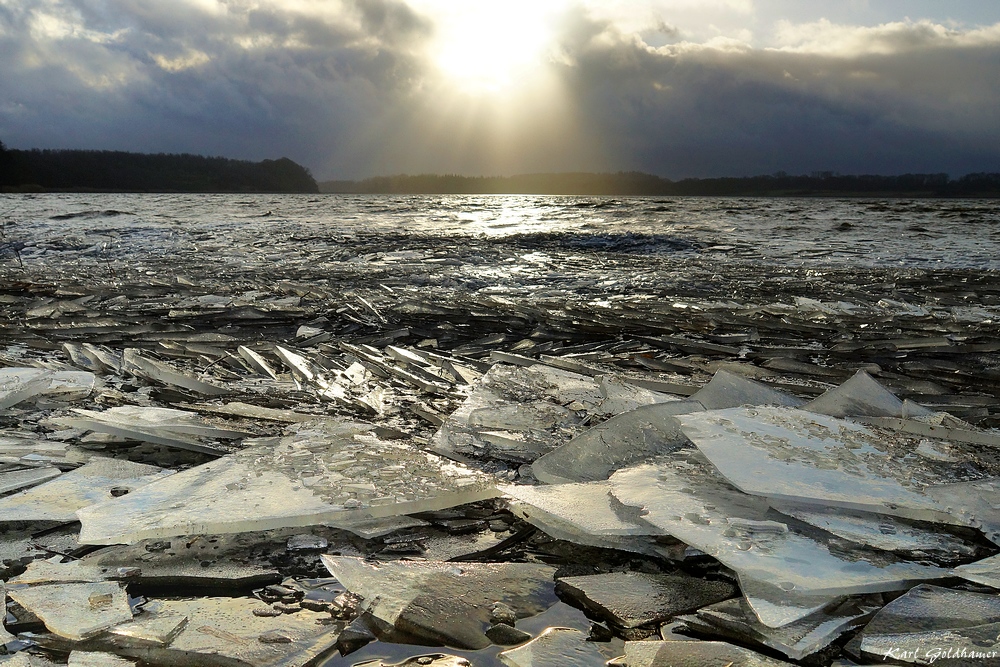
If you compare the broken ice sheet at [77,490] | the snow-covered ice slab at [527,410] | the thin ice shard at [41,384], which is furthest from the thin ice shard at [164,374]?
the snow-covered ice slab at [527,410]

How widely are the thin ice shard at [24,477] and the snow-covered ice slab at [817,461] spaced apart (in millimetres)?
2119

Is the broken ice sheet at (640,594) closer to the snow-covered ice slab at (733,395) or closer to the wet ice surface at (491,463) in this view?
the wet ice surface at (491,463)

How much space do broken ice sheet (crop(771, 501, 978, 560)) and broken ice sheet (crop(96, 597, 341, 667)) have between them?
48.4 inches

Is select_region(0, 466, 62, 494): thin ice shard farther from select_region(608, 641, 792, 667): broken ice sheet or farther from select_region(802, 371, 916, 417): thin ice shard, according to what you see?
select_region(802, 371, 916, 417): thin ice shard

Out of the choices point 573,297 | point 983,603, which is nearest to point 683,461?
point 983,603

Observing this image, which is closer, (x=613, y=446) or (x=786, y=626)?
(x=786, y=626)

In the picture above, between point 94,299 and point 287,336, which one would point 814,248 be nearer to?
point 287,336

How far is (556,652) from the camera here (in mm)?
1290

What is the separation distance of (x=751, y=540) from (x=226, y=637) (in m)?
1.25

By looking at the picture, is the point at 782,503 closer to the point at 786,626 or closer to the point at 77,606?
the point at 786,626

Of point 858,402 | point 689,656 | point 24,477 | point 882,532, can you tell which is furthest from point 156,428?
point 858,402

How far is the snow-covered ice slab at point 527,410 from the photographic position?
2.42 m

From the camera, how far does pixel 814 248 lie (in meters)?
11.2

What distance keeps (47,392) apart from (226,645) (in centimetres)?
232
